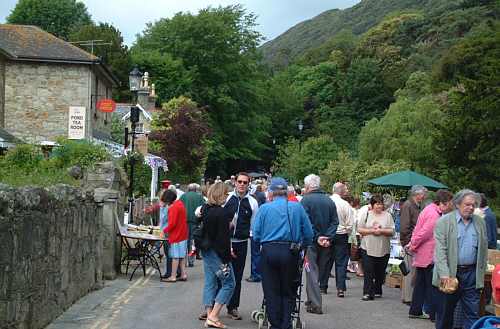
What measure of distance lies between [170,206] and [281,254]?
6.69 metres

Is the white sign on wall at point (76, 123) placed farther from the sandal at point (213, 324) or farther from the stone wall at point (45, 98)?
the sandal at point (213, 324)

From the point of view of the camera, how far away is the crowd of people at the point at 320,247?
8.51 metres

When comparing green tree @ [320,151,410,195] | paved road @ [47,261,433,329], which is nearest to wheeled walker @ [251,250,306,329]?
paved road @ [47,261,433,329]

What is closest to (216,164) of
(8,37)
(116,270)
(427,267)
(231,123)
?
(231,123)

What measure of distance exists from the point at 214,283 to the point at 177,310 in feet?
4.80

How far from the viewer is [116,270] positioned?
51.5 ft

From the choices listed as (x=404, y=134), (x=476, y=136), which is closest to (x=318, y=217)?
(x=476, y=136)

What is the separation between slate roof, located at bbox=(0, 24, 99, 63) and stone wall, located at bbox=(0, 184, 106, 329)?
21.7 meters

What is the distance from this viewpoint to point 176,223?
15.3 metres

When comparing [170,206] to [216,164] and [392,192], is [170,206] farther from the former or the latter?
[216,164]

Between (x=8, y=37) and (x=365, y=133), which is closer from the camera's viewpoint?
(x=8, y=37)

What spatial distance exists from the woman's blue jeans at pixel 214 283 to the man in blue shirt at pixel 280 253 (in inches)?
48.1

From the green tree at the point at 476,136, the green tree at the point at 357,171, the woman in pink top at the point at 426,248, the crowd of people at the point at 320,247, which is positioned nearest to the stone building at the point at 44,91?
the green tree at the point at 357,171

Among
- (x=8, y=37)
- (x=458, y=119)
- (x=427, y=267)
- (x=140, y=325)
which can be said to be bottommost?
(x=140, y=325)
